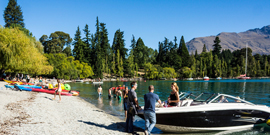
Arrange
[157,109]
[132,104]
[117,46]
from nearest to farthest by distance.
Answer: [132,104], [157,109], [117,46]

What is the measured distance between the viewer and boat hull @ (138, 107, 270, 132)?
28.8 feet

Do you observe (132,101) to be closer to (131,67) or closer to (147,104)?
(147,104)

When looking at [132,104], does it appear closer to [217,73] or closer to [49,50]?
[49,50]

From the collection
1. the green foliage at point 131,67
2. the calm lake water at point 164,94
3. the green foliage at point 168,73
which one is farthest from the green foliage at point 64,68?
the green foliage at point 168,73

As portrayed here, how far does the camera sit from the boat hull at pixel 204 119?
877 cm

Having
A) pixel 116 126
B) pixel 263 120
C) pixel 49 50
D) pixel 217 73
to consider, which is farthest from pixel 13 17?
Answer: pixel 217 73

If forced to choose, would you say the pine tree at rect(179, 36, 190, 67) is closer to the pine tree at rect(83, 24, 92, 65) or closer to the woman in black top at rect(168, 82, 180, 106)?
the pine tree at rect(83, 24, 92, 65)

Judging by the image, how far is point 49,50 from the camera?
8531 centimetres

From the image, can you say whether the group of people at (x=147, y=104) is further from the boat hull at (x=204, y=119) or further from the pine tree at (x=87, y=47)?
the pine tree at (x=87, y=47)

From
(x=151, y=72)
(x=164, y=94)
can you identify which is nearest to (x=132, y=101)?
(x=164, y=94)

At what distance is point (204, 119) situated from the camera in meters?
8.95

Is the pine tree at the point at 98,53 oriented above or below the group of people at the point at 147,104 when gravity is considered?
above

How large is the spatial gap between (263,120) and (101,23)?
315 feet

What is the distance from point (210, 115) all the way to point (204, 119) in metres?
0.33
